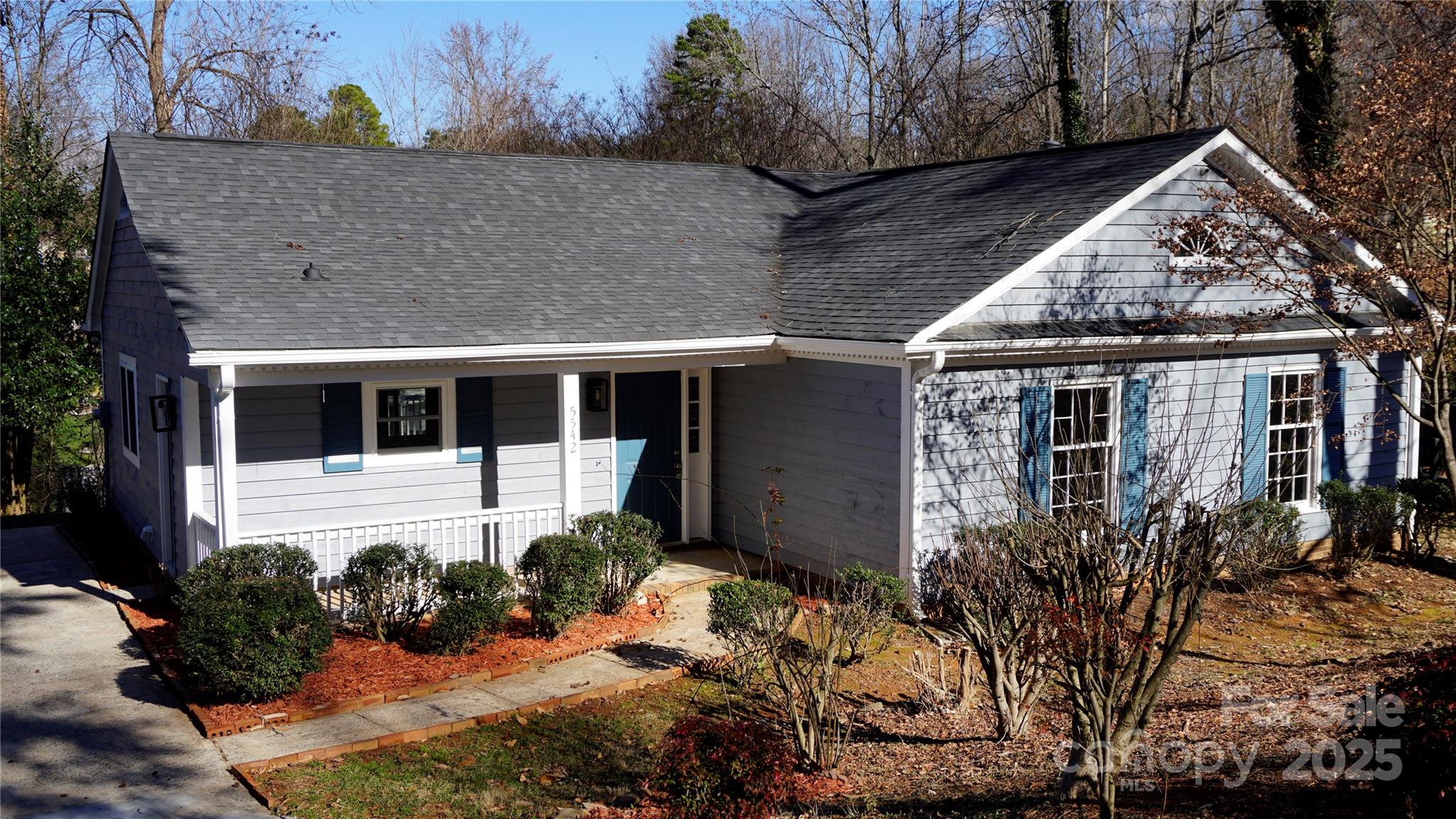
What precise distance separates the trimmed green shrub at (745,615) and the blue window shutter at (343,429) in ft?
15.1

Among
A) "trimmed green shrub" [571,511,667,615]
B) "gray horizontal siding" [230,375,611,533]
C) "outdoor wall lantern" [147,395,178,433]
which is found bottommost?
"trimmed green shrub" [571,511,667,615]

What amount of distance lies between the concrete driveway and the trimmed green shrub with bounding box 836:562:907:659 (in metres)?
4.40

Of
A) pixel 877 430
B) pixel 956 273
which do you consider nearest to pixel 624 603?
pixel 877 430

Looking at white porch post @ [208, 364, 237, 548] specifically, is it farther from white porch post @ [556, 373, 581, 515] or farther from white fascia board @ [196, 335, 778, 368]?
white porch post @ [556, 373, 581, 515]

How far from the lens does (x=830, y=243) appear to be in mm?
14023

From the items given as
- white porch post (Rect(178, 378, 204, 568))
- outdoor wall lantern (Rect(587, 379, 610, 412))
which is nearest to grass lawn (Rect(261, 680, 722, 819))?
white porch post (Rect(178, 378, 204, 568))

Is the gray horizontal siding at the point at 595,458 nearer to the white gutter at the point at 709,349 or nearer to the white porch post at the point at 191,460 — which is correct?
the white gutter at the point at 709,349

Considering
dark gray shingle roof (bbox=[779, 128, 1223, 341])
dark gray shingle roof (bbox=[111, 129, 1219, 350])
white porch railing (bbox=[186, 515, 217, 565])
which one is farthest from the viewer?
dark gray shingle roof (bbox=[779, 128, 1223, 341])

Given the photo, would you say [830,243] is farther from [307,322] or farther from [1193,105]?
[1193,105]

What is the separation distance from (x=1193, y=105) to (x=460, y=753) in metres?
30.9

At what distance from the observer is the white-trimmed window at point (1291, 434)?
1309 centimetres

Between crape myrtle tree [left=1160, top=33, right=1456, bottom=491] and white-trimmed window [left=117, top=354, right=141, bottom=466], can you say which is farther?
white-trimmed window [left=117, top=354, right=141, bottom=466]

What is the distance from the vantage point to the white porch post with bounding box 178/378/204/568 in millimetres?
10391

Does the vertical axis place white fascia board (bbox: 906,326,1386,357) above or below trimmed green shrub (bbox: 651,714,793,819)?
above
